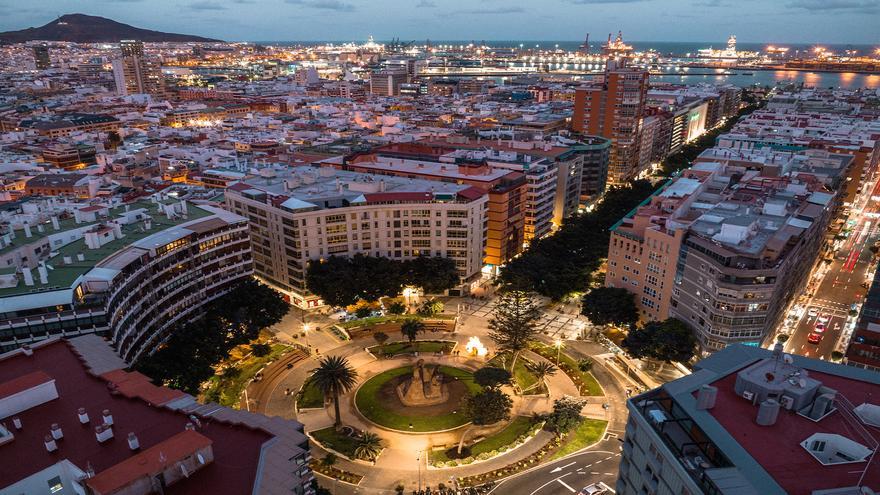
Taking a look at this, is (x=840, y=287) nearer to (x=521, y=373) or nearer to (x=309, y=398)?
(x=521, y=373)

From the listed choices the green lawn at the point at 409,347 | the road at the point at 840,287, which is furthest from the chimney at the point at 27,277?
the road at the point at 840,287

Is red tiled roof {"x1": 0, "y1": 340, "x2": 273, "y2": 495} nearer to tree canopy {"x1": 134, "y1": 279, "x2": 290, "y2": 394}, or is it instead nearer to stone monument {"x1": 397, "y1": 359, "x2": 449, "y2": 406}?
tree canopy {"x1": 134, "y1": 279, "x2": 290, "y2": 394}

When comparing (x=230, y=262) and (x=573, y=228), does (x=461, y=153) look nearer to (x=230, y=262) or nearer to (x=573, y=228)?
(x=573, y=228)

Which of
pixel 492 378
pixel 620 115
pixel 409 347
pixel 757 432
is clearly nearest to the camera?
pixel 757 432

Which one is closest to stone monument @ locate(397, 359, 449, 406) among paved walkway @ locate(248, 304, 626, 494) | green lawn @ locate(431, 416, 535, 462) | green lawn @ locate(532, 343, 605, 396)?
paved walkway @ locate(248, 304, 626, 494)

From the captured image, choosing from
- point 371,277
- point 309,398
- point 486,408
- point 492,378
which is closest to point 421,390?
point 492,378

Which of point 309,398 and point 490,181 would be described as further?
point 490,181
